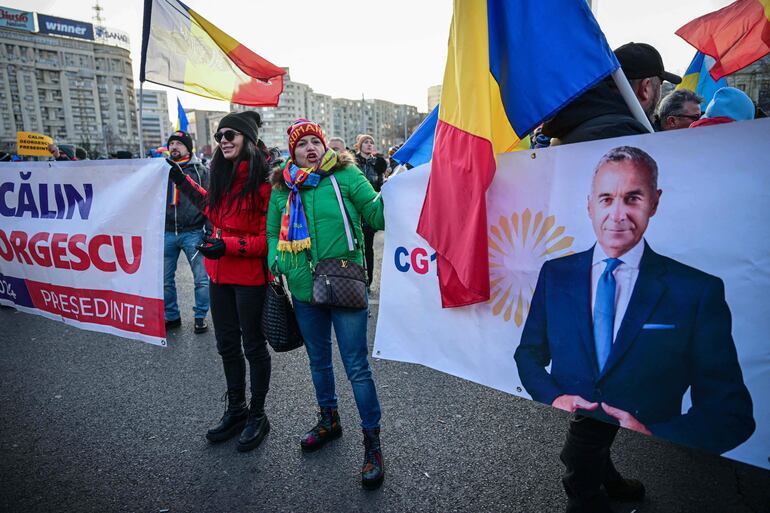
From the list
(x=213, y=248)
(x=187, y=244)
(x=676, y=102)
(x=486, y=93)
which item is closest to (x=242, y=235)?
(x=213, y=248)

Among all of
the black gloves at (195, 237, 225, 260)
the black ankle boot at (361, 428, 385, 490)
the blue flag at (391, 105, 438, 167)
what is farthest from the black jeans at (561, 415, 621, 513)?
the black gloves at (195, 237, 225, 260)

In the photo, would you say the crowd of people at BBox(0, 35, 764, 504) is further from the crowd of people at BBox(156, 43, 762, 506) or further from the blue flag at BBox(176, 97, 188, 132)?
the blue flag at BBox(176, 97, 188, 132)

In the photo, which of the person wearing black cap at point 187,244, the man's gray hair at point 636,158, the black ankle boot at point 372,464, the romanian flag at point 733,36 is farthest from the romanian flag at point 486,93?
the person wearing black cap at point 187,244

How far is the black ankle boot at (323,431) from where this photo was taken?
286 cm

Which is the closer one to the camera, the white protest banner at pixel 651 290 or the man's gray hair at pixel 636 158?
the white protest banner at pixel 651 290

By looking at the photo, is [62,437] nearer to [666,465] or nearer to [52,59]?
[666,465]

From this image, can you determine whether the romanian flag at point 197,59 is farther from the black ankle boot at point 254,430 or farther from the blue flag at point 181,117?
the black ankle boot at point 254,430

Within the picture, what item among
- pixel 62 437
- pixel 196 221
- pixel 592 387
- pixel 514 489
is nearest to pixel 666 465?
pixel 514 489

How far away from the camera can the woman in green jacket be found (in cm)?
262

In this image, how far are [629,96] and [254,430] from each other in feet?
9.35

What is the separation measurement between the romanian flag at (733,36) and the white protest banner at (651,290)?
10.6 ft

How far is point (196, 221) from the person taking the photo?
5328 millimetres

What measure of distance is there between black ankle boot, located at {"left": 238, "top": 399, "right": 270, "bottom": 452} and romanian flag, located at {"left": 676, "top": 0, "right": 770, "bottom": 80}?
15.8ft

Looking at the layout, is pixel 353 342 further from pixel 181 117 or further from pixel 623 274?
pixel 181 117
